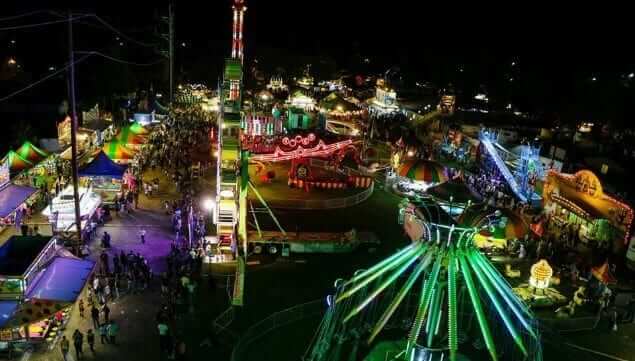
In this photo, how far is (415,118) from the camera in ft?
175

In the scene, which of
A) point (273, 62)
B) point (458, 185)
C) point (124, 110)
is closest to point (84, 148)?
point (124, 110)

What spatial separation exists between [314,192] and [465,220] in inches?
775

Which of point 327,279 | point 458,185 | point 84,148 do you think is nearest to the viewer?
point 327,279

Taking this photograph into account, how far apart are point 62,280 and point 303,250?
32.7 ft

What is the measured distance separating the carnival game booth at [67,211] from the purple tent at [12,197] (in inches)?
94.1

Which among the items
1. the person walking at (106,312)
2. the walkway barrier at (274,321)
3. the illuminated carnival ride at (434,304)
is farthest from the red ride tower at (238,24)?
the illuminated carnival ride at (434,304)

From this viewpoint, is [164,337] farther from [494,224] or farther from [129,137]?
[129,137]

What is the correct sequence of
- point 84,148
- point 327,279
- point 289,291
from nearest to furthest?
point 289,291 < point 327,279 < point 84,148

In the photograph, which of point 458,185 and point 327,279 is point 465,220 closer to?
point 327,279

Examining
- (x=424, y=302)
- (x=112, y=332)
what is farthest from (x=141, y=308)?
(x=424, y=302)

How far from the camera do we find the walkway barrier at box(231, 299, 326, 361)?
15015 mm

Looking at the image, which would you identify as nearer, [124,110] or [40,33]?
[124,110]

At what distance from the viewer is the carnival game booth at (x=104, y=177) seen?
1014 inches

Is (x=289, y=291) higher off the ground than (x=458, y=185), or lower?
lower
